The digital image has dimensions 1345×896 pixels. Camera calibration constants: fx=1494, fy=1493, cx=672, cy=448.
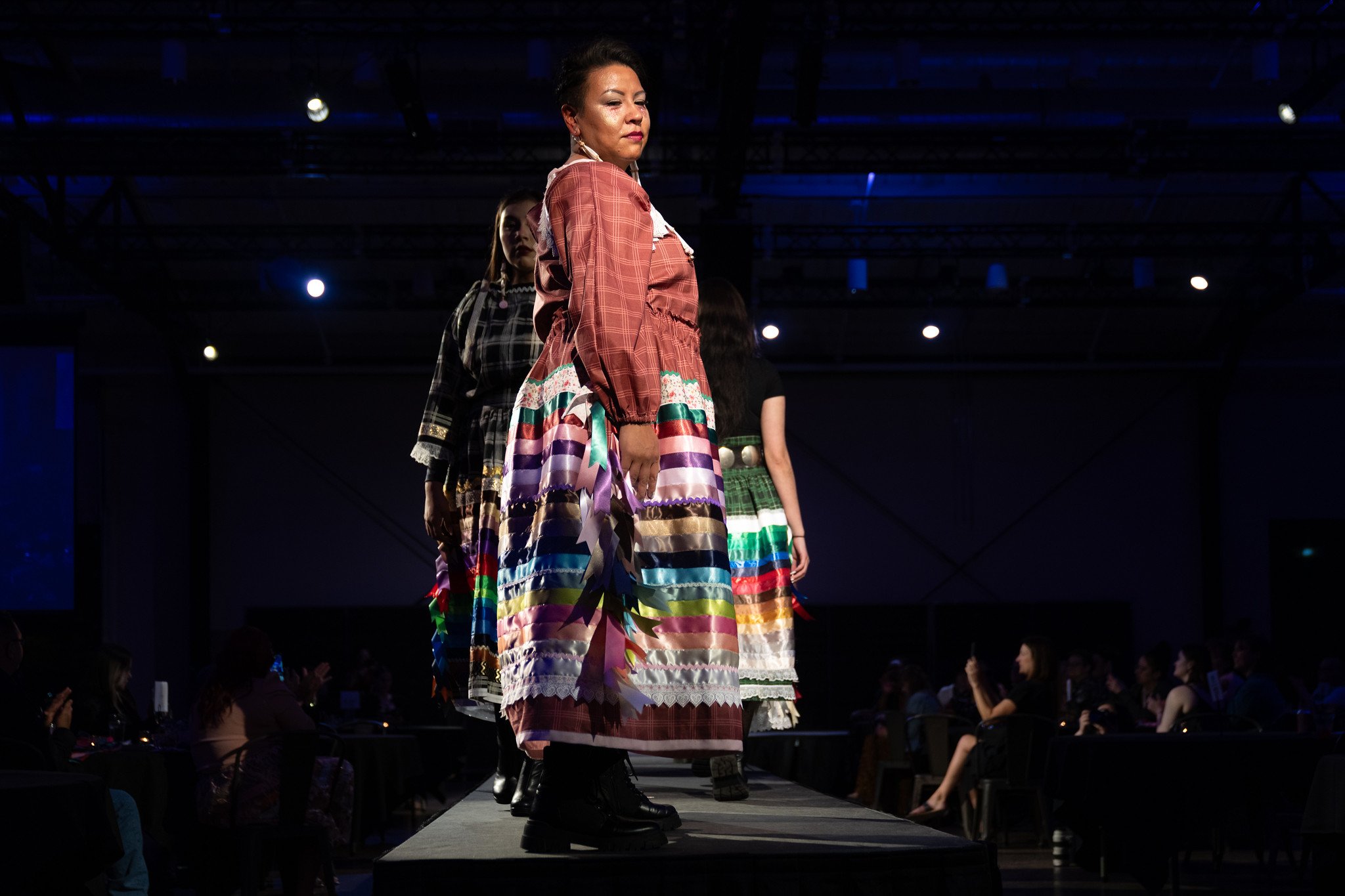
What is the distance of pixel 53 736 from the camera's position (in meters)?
5.09

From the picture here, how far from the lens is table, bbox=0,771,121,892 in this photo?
2.24m

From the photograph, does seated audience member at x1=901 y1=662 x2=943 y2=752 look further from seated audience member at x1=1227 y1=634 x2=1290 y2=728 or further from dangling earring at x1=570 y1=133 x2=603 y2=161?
dangling earring at x1=570 y1=133 x2=603 y2=161

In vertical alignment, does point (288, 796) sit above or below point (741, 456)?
below

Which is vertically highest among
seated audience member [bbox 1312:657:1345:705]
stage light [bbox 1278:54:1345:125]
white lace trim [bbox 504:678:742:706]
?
stage light [bbox 1278:54:1345:125]

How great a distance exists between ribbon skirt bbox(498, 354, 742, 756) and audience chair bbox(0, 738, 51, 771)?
130cm

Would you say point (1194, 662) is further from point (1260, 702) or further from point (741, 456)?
point (741, 456)

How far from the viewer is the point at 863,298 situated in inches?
582

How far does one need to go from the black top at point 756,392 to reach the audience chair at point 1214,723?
11.0ft

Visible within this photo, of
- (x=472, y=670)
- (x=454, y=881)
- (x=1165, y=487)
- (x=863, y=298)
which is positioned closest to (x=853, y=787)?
(x=863, y=298)

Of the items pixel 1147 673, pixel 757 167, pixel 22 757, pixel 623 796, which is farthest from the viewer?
pixel 757 167

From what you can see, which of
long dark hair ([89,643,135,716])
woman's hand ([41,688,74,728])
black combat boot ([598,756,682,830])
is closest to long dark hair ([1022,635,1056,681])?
long dark hair ([89,643,135,716])

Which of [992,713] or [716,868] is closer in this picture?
[716,868]

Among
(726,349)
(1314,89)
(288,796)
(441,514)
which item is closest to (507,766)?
(441,514)

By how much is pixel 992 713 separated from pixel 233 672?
450 centimetres
